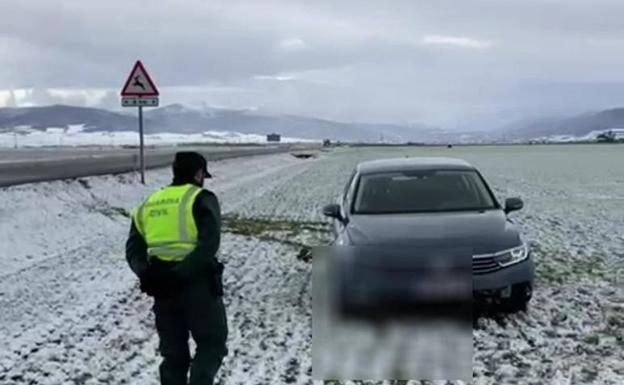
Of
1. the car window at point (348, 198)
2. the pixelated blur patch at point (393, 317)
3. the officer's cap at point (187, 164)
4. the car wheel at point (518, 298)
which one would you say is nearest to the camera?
the officer's cap at point (187, 164)

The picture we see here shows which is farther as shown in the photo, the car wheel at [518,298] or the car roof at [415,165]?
the car roof at [415,165]

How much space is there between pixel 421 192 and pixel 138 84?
12433 millimetres

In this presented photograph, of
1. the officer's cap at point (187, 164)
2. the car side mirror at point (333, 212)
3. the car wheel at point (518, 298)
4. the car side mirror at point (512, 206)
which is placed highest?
the officer's cap at point (187, 164)

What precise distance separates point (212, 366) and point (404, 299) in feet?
7.09

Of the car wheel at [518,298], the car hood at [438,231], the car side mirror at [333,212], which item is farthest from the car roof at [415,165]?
the car wheel at [518,298]

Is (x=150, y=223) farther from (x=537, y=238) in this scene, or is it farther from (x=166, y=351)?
(x=537, y=238)

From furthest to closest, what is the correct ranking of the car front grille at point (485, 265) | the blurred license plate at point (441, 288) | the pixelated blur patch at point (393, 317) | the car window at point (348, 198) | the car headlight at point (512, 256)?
the car window at point (348, 198) → the car headlight at point (512, 256) → the car front grille at point (485, 265) → the blurred license plate at point (441, 288) → the pixelated blur patch at point (393, 317)

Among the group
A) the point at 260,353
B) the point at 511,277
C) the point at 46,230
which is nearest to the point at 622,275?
the point at 511,277

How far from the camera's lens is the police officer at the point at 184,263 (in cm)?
446

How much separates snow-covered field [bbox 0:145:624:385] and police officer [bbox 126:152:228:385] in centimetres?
129

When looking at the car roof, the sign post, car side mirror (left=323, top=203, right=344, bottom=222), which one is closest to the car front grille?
car side mirror (left=323, top=203, right=344, bottom=222)

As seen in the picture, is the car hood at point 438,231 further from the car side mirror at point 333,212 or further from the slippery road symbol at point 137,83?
the slippery road symbol at point 137,83

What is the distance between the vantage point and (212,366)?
468 centimetres

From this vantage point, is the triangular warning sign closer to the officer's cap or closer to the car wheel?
the car wheel
